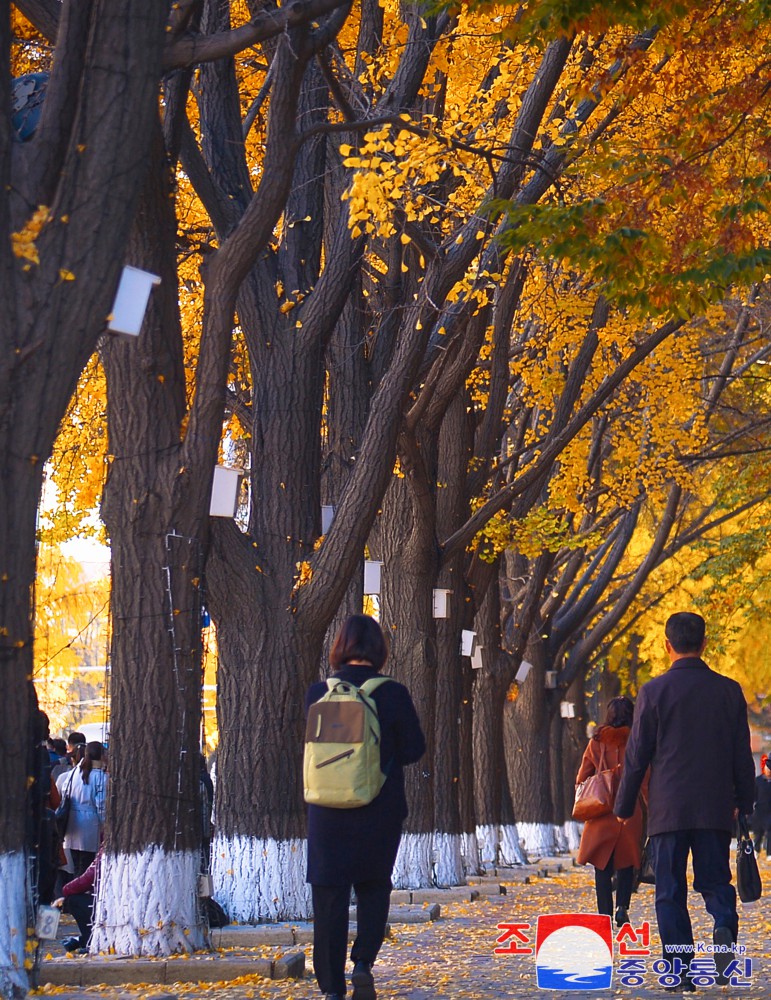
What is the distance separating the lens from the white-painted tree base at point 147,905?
986 centimetres

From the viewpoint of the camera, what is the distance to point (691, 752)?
7957 millimetres

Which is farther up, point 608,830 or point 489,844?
point 608,830

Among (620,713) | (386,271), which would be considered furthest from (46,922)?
(386,271)

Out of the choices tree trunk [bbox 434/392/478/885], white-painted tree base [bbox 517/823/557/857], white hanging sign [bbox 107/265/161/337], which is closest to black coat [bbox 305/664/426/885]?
white hanging sign [bbox 107/265/161/337]

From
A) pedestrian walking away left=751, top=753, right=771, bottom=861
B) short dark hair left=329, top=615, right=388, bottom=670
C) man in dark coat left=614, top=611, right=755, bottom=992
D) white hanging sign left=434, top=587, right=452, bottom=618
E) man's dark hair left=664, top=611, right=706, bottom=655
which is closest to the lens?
short dark hair left=329, top=615, right=388, bottom=670

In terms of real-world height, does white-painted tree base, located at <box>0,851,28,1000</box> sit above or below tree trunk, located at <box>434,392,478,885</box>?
below

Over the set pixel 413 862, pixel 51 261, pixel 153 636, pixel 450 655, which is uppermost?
pixel 51 261

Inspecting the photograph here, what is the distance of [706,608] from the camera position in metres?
27.3

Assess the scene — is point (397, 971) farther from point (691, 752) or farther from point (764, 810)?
point (764, 810)

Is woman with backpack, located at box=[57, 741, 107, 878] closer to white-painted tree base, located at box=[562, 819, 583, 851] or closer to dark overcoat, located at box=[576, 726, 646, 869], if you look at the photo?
dark overcoat, located at box=[576, 726, 646, 869]

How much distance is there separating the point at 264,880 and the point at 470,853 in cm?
1010

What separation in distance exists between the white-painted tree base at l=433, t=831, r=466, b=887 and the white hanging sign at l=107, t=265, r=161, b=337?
12.1m

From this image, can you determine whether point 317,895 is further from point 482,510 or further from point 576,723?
point 576,723

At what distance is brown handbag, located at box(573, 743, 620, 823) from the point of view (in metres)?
11.4
